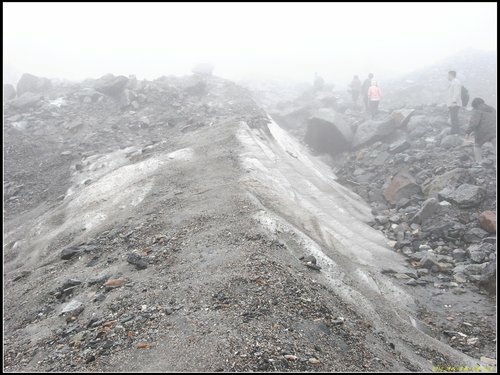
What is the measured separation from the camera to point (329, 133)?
719 inches

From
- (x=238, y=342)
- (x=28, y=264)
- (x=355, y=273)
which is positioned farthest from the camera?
(x=28, y=264)

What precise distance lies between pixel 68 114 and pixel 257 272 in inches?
629

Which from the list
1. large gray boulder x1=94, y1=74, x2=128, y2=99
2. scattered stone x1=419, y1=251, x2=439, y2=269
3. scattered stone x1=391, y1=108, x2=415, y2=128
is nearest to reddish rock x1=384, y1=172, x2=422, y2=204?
scattered stone x1=419, y1=251, x2=439, y2=269

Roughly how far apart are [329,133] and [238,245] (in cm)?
1276

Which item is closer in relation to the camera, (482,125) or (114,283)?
(114,283)

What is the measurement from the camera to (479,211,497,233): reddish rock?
10.1 metres

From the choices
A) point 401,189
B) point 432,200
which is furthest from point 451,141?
point 432,200

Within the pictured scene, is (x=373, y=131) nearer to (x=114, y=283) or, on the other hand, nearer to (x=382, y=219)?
(x=382, y=219)

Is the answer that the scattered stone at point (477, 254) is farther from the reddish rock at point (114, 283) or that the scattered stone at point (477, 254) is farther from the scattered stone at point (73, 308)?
the scattered stone at point (73, 308)

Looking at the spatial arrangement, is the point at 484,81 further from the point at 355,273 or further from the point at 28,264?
the point at 28,264

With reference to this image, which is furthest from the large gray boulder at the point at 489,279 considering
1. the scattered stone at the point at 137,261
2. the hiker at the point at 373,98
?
the hiker at the point at 373,98

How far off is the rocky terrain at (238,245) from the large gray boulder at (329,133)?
0.27ft

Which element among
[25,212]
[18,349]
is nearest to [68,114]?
[25,212]

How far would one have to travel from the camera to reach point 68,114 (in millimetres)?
18469
